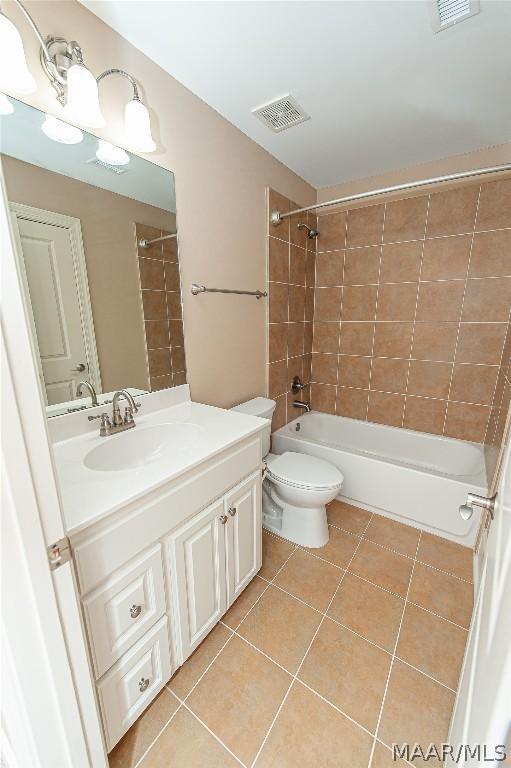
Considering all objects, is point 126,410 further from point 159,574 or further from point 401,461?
point 401,461

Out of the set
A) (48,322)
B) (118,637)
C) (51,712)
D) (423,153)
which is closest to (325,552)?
(118,637)

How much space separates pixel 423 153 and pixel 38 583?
2725mm

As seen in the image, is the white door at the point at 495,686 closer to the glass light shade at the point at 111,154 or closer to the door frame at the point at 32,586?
the door frame at the point at 32,586

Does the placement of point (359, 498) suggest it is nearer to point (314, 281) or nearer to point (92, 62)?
point (314, 281)

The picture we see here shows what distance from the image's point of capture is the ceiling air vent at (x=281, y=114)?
1.46 meters

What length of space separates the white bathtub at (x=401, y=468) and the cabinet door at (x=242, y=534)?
909 millimetres

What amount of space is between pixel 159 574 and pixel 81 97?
1495 millimetres

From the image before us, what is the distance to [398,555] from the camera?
171 centimetres

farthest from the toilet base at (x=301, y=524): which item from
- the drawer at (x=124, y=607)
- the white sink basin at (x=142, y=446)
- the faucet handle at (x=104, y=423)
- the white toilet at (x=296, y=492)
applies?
the faucet handle at (x=104, y=423)

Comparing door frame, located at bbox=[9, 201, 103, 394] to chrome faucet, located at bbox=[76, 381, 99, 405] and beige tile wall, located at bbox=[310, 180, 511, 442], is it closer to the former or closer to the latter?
chrome faucet, located at bbox=[76, 381, 99, 405]

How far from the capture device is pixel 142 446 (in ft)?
4.19

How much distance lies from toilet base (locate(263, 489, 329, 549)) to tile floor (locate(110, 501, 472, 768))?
0.09 meters

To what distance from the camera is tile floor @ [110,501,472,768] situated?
0.95 meters

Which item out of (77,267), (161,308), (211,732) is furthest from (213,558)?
(77,267)
